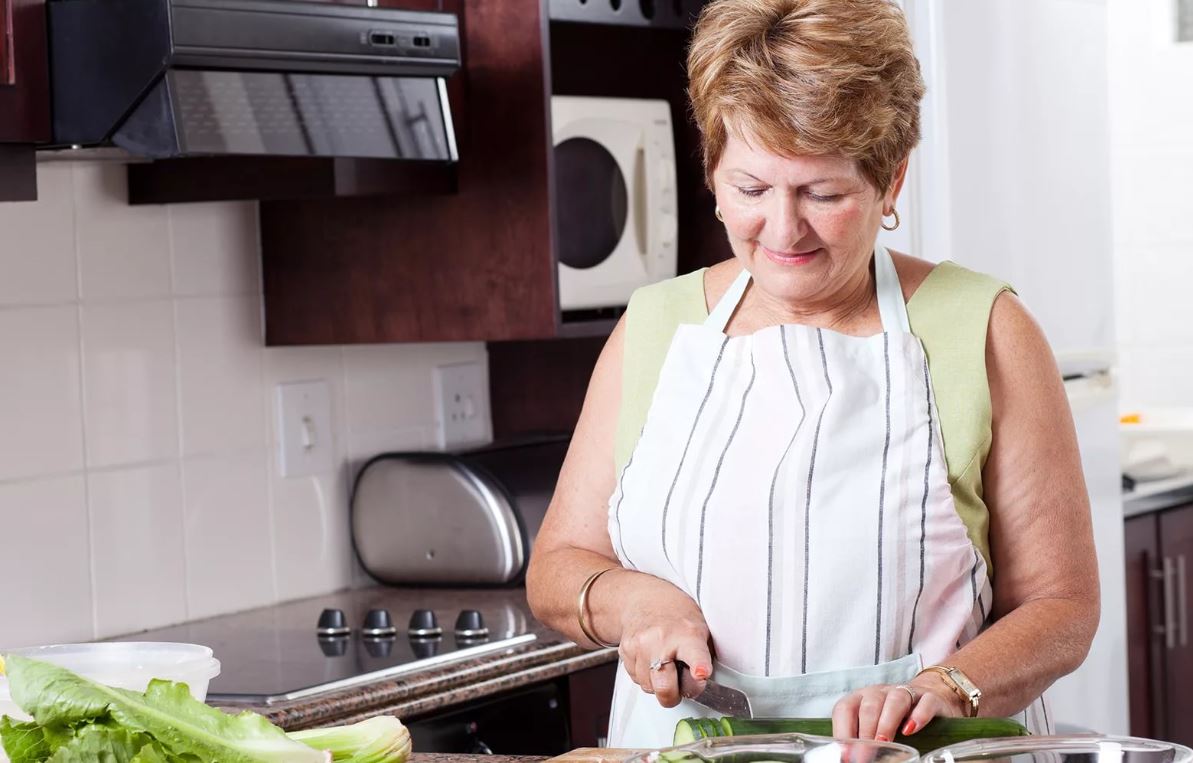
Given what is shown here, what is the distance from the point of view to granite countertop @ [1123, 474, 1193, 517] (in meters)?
3.30

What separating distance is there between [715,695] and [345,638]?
923mm

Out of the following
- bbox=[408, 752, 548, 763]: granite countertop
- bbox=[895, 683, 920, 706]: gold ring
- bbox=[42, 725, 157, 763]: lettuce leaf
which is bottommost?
bbox=[408, 752, 548, 763]: granite countertop

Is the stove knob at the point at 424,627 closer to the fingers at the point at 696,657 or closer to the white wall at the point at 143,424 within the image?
the white wall at the point at 143,424

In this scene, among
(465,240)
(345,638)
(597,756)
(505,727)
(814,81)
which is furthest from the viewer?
(465,240)

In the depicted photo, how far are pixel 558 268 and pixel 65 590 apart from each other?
765mm

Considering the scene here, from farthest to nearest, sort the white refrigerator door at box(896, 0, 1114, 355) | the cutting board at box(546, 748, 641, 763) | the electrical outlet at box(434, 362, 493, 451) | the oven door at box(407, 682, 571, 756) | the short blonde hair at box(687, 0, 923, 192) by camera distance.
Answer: the electrical outlet at box(434, 362, 493, 451)
the white refrigerator door at box(896, 0, 1114, 355)
the oven door at box(407, 682, 571, 756)
the short blonde hair at box(687, 0, 923, 192)
the cutting board at box(546, 748, 641, 763)

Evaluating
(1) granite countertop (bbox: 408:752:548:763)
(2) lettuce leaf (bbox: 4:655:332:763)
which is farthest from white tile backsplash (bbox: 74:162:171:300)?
(2) lettuce leaf (bbox: 4:655:332:763)

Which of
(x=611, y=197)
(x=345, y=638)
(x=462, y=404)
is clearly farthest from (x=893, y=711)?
(x=462, y=404)

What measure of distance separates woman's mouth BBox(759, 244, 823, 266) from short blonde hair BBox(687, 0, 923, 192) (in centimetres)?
8

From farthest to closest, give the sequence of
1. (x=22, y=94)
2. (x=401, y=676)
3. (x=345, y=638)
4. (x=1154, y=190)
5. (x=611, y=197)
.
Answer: (x=1154, y=190) → (x=611, y=197) → (x=345, y=638) → (x=401, y=676) → (x=22, y=94)

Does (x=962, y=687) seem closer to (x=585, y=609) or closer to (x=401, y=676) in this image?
(x=585, y=609)

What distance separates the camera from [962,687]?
4.46ft

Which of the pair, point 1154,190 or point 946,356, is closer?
point 946,356

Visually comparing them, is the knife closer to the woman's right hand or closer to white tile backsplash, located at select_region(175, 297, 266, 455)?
the woman's right hand
